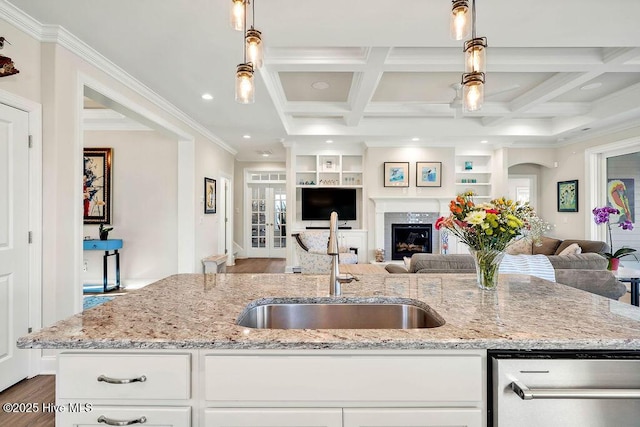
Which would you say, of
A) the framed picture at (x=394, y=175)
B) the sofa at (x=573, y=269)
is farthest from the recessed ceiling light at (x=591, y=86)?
the framed picture at (x=394, y=175)

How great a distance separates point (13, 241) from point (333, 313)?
237 cm

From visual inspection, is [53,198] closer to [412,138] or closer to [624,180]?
[412,138]

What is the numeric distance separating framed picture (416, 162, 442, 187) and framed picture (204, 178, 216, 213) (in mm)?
3957

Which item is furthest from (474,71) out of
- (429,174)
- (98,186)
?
(98,186)

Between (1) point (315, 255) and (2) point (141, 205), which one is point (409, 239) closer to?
(1) point (315, 255)

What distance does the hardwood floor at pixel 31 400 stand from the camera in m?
1.99

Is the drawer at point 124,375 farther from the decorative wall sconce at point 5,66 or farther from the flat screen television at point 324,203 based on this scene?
the flat screen television at point 324,203

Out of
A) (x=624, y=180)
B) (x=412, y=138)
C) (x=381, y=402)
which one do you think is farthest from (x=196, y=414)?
(x=624, y=180)

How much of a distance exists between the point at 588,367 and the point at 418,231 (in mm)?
5876

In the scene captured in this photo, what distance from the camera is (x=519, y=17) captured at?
2.34 meters

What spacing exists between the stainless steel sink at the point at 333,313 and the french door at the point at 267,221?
7237mm

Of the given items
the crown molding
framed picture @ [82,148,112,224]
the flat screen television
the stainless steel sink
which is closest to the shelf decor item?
the stainless steel sink

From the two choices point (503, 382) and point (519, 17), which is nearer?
point (503, 382)

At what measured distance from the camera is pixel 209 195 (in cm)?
593
